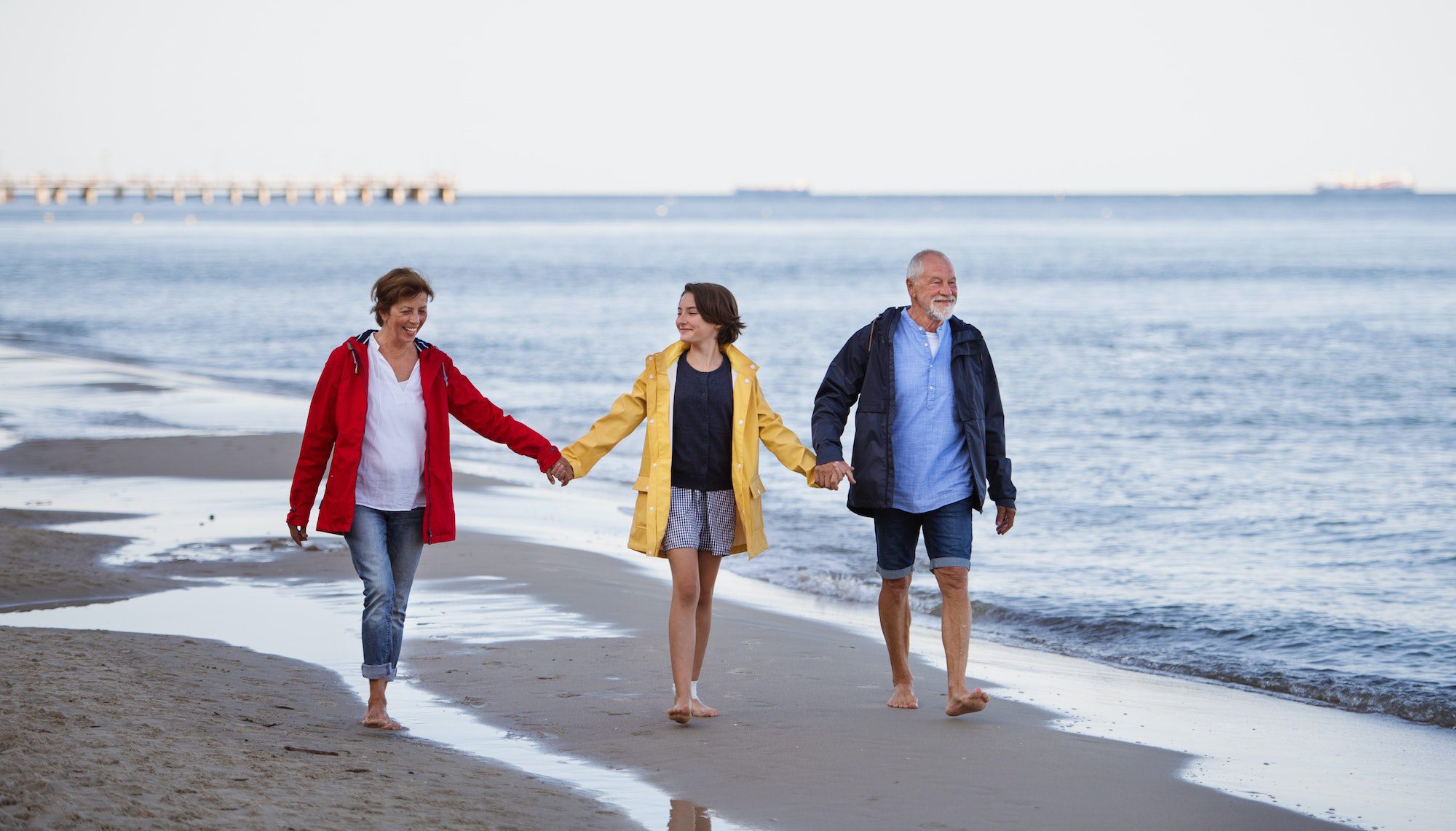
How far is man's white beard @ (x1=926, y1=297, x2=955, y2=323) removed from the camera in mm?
5867

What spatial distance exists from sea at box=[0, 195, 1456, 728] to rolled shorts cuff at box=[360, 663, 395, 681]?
4.23 m

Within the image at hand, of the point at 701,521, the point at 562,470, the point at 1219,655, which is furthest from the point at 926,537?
the point at 1219,655

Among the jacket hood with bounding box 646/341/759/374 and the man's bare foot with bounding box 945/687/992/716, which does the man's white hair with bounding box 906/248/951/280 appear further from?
the man's bare foot with bounding box 945/687/992/716

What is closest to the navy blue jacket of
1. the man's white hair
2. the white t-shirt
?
the man's white hair

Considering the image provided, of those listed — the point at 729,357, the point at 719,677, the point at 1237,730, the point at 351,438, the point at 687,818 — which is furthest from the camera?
the point at 719,677

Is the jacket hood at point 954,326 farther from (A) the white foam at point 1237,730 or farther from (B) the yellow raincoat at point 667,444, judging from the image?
(A) the white foam at point 1237,730

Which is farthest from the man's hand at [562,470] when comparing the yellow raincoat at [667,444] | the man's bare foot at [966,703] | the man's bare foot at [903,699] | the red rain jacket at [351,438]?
the man's bare foot at [966,703]

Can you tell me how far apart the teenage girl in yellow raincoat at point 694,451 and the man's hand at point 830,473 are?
58 mm

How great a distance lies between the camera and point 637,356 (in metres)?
29.8

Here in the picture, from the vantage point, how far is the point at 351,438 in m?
5.44

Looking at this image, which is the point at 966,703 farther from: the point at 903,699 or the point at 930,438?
the point at 930,438

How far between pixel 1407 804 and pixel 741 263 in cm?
7006

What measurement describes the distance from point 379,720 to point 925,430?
244cm

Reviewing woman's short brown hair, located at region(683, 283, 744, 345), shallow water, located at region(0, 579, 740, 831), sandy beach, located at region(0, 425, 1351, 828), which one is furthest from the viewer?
woman's short brown hair, located at region(683, 283, 744, 345)
